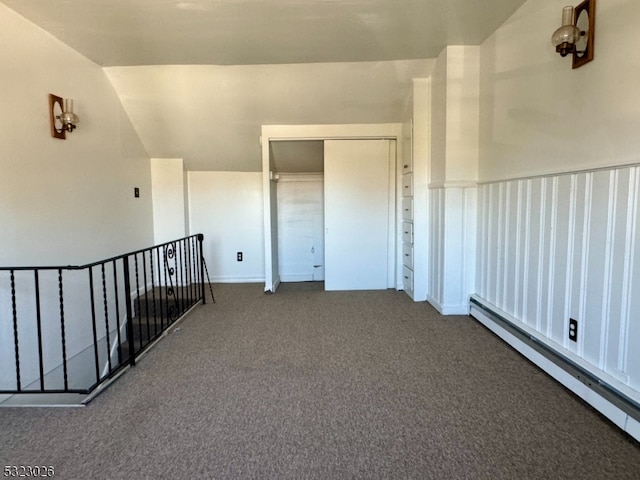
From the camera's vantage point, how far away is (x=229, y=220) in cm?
552

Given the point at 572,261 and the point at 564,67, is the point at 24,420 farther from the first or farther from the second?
the point at 564,67

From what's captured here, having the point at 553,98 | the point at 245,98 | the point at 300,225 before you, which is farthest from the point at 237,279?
the point at 553,98

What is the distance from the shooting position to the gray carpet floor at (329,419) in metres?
1.59

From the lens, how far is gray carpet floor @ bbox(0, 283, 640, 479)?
159cm

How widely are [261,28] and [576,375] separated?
318 centimetres

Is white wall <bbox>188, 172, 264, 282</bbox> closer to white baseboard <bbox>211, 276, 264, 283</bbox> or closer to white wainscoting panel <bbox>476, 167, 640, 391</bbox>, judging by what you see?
white baseboard <bbox>211, 276, 264, 283</bbox>

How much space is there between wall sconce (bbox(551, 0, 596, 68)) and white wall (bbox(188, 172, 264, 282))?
4033mm

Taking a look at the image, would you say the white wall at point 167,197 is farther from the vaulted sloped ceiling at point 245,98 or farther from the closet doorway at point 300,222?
the closet doorway at point 300,222

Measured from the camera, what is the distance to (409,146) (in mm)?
4184

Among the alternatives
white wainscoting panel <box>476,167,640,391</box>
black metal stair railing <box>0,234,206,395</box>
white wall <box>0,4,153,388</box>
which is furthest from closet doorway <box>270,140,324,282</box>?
white wainscoting panel <box>476,167,640,391</box>

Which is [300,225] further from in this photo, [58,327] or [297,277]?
[58,327]

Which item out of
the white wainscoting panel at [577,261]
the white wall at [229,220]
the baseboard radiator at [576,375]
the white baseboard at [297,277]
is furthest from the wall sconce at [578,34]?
the white baseboard at [297,277]

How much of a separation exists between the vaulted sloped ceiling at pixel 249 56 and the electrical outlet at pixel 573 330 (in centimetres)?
218

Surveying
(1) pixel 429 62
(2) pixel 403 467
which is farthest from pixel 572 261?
(1) pixel 429 62
